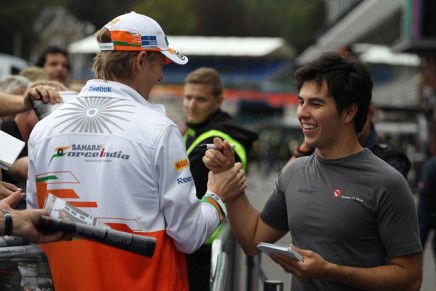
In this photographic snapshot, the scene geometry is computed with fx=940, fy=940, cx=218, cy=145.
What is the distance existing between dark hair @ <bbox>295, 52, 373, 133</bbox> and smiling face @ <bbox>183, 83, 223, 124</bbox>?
249 cm

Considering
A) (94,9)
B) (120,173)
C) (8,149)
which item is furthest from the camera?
(94,9)

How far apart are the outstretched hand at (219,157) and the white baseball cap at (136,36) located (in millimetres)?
430

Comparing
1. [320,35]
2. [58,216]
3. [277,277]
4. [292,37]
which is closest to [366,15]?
[320,35]

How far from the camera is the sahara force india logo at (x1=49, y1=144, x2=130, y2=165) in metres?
3.65

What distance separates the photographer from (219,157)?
405 centimetres

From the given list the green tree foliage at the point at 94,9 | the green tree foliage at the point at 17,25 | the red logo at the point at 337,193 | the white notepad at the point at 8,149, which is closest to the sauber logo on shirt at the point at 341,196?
the red logo at the point at 337,193

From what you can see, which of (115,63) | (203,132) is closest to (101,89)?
(115,63)

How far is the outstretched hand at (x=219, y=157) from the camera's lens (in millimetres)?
4051

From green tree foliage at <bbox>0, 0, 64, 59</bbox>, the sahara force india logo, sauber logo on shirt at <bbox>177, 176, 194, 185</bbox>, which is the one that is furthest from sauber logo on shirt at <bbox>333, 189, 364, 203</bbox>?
green tree foliage at <bbox>0, 0, 64, 59</bbox>

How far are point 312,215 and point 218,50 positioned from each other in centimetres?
10293

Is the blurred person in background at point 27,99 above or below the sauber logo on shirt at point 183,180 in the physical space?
above

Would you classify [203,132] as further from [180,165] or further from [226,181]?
[180,165]

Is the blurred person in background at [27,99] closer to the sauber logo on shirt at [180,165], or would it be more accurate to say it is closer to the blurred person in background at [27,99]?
the blurred person in background at [27,99]

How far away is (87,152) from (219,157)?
637 mm
